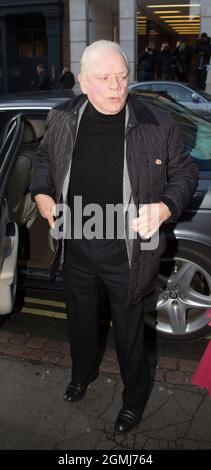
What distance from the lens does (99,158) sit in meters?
2.21

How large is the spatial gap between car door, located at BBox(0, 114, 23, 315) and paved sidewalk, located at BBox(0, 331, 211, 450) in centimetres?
42

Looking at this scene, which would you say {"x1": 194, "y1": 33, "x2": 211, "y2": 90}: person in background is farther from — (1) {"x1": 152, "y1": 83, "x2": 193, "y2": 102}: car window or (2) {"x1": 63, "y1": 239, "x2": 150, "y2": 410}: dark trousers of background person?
(2) {"x1": 63, "y1": 239, "x2": 150, "y2": 410}: dark trousers of background person

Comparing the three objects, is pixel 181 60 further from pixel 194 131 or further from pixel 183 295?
pixel 183 295

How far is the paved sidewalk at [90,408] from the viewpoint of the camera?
2.50 meters

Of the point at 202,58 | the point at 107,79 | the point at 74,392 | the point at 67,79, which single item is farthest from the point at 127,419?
the point at 202,58

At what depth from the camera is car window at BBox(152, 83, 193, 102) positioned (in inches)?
384

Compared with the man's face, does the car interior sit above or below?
below

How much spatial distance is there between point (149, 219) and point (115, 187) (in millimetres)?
237

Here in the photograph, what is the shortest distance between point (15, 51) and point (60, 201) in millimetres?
18092

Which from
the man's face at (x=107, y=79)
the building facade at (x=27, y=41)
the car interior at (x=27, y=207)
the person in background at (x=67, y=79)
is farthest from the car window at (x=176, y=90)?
the building facade at (x=27, y=41)

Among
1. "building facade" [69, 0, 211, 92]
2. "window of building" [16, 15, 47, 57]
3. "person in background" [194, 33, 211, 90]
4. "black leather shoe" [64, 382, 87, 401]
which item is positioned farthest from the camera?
"window of building" [16, 15, 47, 57]

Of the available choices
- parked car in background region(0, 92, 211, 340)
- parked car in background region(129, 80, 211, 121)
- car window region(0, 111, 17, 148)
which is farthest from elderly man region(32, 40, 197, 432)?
parked car in background region(129, 80, 211, 121)

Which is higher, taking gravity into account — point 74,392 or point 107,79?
point 107,79

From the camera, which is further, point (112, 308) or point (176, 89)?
point (176, 89)
